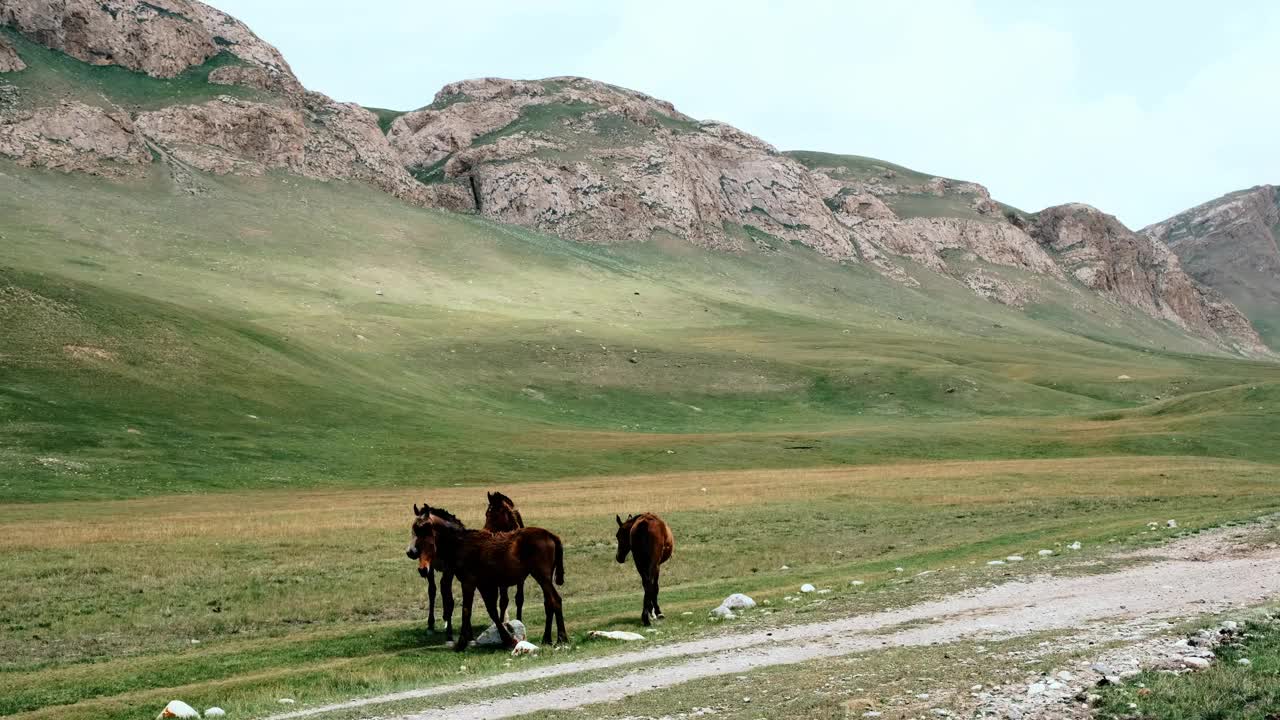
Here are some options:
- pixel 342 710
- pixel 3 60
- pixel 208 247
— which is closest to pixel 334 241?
pixel 208 247

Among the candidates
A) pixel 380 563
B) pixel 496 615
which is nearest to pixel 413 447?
pixel 380 563

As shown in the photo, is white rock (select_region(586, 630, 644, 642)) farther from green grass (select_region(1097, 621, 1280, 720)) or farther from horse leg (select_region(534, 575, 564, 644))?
green grass (select_region(1097, 621, 1280, 720))

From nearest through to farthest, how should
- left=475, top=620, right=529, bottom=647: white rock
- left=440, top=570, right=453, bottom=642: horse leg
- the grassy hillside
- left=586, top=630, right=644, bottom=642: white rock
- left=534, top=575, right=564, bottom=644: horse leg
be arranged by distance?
left=586, top=630, right=644, bottom=642: white rock
left=534, top=575, right=564, bottom=644: horse leg
left=475, top=620, right=529, bottom=647: white rock
left=440, top=570, right=453, bottom=642: horse leg
the grassy hillside

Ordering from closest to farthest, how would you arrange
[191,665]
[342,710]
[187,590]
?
[342,710] < [191,665] < [187,590]

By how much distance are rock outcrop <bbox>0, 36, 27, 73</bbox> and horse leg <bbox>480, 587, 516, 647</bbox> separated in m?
213

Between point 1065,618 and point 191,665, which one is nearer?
point 1065,618

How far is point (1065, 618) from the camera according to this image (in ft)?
61.7

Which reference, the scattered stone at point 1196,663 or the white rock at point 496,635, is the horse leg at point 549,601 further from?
the scattered stone at point 1196,663

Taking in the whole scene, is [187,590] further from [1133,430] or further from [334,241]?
[334,241]

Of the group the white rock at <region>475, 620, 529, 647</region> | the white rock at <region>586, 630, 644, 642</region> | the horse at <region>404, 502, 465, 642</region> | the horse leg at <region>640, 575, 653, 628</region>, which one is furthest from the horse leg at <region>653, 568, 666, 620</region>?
the horse at <region>404, 502, 465, 642</region>

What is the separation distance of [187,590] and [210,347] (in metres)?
75.9

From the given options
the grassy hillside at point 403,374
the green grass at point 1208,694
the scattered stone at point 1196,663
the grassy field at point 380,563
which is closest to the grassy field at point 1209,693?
the green grass at point 1208,694

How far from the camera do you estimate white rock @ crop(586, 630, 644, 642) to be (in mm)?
20266

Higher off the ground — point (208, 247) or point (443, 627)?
point (208, 247)
